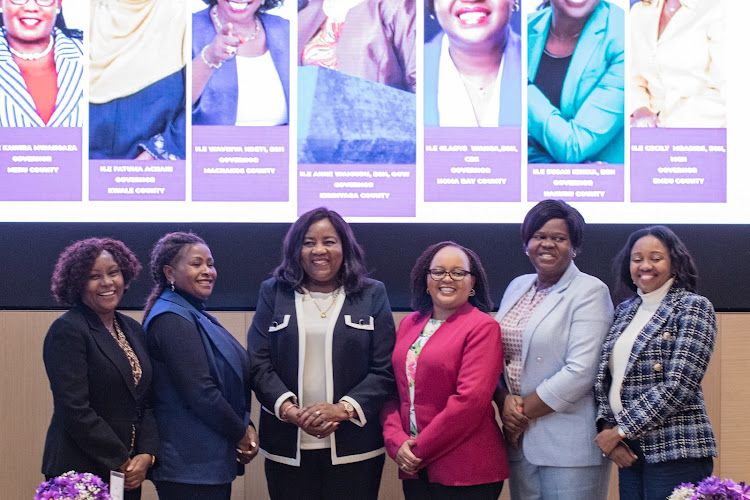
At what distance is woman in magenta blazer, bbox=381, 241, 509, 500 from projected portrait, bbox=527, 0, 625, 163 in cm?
128

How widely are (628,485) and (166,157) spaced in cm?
263

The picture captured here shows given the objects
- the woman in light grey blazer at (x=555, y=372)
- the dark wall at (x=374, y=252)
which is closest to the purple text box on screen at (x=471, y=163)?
the dark wall at (x=374, y=252)

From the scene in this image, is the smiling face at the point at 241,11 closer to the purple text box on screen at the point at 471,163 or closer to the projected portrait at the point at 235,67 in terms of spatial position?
the projected portrait at the point at 235,67

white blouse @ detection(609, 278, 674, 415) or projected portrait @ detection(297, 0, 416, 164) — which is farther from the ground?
projected portrait @ detection(297, 0, 416, 164)

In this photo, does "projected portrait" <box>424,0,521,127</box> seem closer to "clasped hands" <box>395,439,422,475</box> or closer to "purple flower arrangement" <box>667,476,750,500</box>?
"clasped hands" <box>395,439,422,475</box>

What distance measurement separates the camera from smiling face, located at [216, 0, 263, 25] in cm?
365

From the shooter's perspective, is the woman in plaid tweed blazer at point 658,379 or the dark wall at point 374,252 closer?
the woman in plaid tweed blazer at point 658,379

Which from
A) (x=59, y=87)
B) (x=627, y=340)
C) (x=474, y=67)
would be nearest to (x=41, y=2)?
(x=59, y=87)

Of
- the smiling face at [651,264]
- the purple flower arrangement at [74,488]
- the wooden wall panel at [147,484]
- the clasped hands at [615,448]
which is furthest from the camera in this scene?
the wooden wall panel at [147,484]

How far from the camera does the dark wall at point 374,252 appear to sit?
3.64 meters

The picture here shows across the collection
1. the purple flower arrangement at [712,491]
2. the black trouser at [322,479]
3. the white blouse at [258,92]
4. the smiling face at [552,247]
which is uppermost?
the white blouse at [258,92]

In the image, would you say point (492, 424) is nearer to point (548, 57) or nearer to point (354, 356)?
point (354, 356)

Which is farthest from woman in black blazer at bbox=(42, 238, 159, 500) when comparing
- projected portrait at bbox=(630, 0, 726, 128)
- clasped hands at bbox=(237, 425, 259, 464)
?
projected portrait at bbox=(630, 0, 726, 128)

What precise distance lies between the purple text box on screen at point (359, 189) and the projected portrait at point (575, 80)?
685 mm
